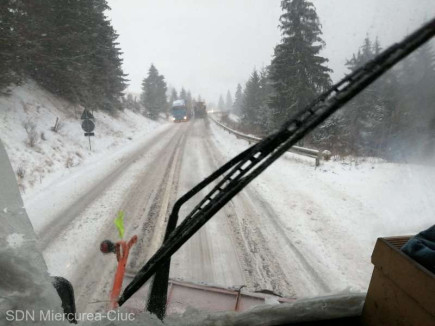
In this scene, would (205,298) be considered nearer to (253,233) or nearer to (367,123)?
(253,233)

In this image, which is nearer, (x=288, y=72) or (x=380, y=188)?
(x=380, y=188)

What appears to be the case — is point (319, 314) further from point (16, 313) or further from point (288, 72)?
point (288, 72)

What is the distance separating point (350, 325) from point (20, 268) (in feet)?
6.80

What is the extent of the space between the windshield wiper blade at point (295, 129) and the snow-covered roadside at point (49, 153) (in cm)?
587

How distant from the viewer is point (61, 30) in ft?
48.5

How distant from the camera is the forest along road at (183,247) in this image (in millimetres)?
4234

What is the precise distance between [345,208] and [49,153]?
11738 mm

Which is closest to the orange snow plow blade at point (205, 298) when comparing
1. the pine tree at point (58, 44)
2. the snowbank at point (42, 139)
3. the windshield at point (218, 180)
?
the windshield at point (218, 180)

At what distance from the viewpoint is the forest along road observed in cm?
423

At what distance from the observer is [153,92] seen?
48.9 m

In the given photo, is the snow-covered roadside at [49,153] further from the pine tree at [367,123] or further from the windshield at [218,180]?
the pine tree at [367,123]

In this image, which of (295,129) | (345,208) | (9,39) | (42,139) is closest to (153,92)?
(42,139)

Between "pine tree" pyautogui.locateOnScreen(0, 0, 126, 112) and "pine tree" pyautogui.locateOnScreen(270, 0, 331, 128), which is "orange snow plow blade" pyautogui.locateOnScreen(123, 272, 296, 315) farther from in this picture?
"pine tree" pyautogui.locateOnScreen(270, 0, 331, 128)

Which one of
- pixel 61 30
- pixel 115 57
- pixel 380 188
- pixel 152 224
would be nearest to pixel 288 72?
pixel 380 188
